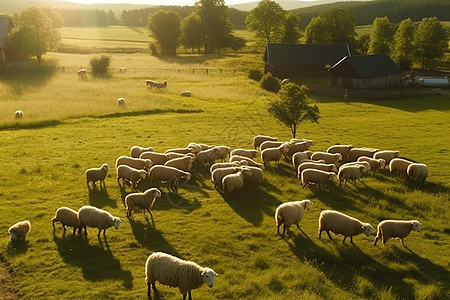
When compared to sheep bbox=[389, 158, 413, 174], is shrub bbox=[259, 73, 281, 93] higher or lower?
higher

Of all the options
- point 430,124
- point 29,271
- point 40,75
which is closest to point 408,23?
point 430,124

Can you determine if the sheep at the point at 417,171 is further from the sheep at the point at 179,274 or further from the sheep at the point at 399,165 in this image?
the sheep at the point at 179,274

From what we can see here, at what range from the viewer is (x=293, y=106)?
25078mm

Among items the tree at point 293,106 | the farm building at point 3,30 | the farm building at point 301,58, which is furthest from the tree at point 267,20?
the tree at point 293,106

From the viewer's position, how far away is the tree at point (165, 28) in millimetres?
87688

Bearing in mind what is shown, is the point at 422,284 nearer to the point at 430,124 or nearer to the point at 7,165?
the point at 7,165

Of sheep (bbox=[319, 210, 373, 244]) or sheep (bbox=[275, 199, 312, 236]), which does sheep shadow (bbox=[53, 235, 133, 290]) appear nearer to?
sheep (bbox=[275, 199, 312, 236])

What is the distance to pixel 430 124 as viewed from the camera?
110ft

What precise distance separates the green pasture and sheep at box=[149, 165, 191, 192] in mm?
452

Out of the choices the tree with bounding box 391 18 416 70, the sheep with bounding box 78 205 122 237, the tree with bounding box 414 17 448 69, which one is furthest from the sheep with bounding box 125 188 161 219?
the tree with bounding box 414 17 448 69

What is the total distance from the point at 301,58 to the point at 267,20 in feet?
84.4

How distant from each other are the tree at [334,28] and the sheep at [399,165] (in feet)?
215

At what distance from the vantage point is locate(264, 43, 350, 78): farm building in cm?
6406

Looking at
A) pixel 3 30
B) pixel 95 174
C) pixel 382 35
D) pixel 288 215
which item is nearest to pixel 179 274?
pixel 288 215
